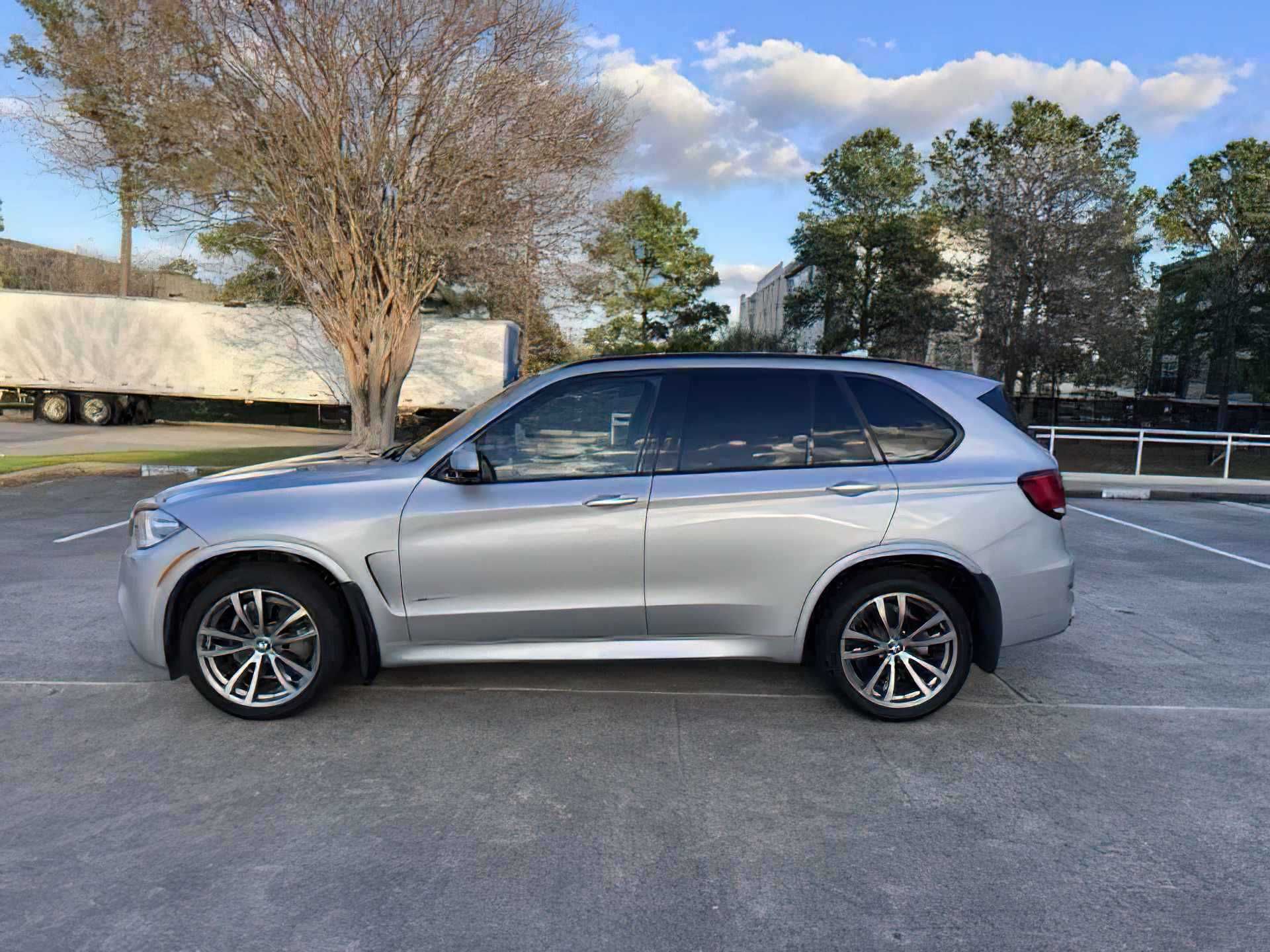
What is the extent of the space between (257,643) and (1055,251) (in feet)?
108

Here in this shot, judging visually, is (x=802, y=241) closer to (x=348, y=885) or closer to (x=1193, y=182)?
(x=1193, y=182)

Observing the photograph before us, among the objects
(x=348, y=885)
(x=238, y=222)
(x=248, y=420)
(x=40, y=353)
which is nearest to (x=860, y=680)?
(x=348, y=885)

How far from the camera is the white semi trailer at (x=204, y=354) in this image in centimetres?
2706

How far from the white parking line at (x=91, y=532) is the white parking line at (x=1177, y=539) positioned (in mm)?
11832

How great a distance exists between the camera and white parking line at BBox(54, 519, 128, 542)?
31.0ft

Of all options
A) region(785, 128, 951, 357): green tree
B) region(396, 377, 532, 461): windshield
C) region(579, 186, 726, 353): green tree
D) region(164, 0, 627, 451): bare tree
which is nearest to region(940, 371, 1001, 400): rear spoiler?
region(396, 377, 532, 461): windshield

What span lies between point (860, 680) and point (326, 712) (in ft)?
8.75

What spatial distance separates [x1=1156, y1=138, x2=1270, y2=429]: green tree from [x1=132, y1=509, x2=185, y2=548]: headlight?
122ft

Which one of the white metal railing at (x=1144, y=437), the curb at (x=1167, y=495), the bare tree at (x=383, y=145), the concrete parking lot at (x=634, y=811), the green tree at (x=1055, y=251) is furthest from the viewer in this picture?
the green tree at (x=1055, y=251)

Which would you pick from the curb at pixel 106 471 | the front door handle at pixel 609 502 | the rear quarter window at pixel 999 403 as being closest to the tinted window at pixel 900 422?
the rear quarter window at pixel 999 403

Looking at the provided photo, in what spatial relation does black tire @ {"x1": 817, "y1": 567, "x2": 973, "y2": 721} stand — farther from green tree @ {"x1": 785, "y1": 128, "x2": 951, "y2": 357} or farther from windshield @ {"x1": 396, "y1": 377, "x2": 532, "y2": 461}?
green tree @ {"x1": 785, "y1": 128, "x2": 951, "y2": 357}

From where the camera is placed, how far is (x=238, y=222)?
52.3 ft

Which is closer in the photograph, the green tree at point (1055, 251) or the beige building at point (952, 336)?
the green tree at point (1055, 251)

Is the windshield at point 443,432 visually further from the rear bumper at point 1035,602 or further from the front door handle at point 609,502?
the rear bumper at point 1035,602
